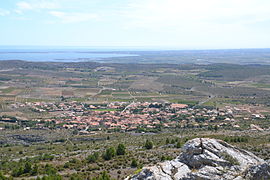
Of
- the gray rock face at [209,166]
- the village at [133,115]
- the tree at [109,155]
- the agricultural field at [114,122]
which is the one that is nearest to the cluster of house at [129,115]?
the village at [133,115]

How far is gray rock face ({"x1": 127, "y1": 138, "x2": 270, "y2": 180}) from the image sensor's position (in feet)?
33.9

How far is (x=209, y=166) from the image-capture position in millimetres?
11055

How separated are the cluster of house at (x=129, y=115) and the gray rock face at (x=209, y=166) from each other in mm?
40796

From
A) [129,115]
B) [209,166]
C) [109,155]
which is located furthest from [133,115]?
[209,166]

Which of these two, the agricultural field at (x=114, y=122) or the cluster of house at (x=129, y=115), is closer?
the agricultural field at (x=114, y=122)

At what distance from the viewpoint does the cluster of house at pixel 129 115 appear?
55656mm

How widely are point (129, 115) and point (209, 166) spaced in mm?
52700

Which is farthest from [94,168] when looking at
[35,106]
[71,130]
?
[35,106]

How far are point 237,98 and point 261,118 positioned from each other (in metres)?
27.6

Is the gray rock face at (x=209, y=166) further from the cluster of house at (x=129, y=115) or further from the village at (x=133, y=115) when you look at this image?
the cluster of house at (x=129, y=115)

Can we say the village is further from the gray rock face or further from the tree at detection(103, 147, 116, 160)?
the gray rock face

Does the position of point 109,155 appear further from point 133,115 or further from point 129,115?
point 133,115

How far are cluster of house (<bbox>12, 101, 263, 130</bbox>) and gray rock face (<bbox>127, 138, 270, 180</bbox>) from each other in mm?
40796

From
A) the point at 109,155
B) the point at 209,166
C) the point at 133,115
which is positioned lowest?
the point at 133,115
